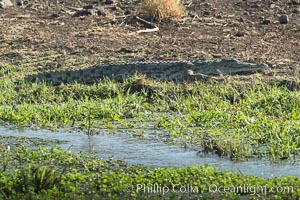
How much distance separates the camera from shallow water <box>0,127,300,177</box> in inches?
270

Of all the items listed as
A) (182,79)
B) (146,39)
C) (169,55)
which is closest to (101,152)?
(182,79)

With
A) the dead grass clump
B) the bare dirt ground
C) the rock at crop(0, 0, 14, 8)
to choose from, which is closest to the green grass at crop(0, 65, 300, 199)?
the bare dirt ground

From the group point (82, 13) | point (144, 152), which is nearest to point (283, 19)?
point (82, 13)

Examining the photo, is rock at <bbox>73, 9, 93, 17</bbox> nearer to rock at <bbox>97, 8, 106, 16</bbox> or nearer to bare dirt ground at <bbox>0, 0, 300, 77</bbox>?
bare dirt ground at <bbox>0, 0, 300, 77</bbox>

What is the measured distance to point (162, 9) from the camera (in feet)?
44.9

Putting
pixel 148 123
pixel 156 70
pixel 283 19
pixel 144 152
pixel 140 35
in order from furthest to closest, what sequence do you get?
pixel 283 19
pixel 140 35
pixel 156 70
pixel 148 123
pixel 144 152

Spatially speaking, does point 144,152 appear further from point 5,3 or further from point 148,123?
point 5,3

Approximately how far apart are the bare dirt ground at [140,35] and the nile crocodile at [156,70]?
1.49 ft

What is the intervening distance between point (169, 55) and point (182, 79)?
4.53ft

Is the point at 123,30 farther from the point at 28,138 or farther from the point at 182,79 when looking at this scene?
the point at 28,138

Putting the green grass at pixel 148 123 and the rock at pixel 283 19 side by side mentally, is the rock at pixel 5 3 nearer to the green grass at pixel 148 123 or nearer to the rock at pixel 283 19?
the green grass at pixel 148 123

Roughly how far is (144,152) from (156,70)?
3328 mm

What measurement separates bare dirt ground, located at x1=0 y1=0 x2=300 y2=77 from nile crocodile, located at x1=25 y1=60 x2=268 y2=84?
0.45 meters

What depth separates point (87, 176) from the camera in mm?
6484
